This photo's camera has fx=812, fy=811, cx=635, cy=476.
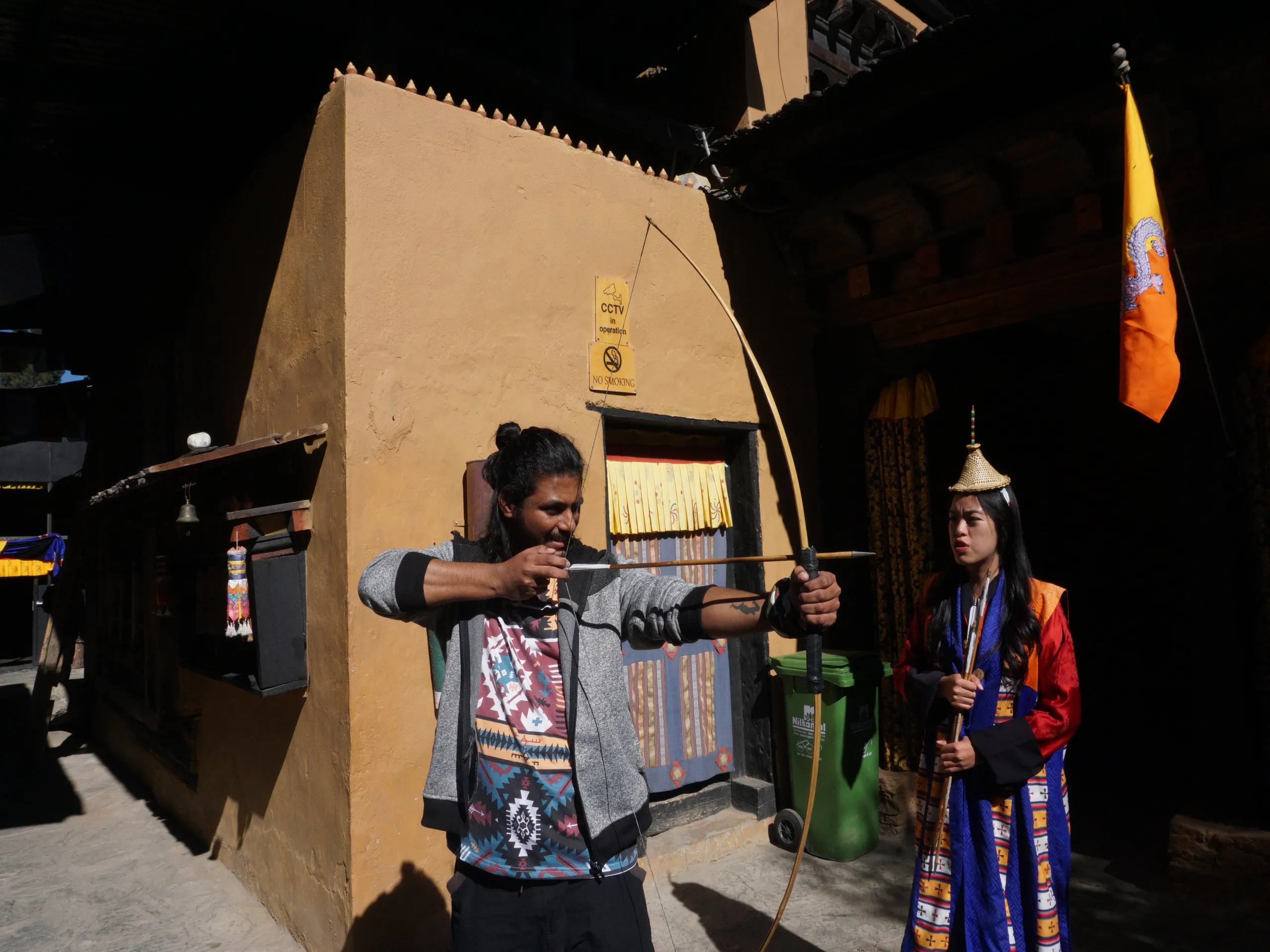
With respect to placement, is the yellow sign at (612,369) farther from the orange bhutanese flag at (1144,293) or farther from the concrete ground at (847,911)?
the concrete ground at (847,911)

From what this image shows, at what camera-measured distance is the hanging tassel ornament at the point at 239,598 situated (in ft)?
12.7

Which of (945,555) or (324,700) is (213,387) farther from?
(945,555)

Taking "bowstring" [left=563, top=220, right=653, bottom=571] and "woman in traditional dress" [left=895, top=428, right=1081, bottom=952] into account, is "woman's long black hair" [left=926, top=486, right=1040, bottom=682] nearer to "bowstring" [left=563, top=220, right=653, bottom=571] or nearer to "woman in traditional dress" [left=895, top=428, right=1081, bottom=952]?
"woman in traditional dress" [left=895, top=428, right=1081, bottom=952]

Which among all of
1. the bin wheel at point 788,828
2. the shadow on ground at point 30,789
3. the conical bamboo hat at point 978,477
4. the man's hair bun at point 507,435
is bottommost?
the shadow on ground at point 30,789

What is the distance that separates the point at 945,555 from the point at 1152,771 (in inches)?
69.2

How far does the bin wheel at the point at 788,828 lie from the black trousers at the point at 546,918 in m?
3.03

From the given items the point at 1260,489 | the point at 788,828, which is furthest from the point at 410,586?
the point at 1260,489

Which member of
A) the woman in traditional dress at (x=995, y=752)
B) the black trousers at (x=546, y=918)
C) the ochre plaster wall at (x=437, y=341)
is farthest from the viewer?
the ochre plaster wall at (x=437, y=341)

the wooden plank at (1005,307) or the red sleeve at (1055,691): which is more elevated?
the wooden plank at (1005,307)

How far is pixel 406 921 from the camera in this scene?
11.5ft

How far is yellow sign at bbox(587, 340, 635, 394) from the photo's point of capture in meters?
4.39

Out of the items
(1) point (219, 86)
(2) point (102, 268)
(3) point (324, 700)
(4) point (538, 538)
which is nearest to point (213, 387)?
(2) point (102, 268)

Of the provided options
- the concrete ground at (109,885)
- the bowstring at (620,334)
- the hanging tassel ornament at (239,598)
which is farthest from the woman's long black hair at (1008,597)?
the concrete ground at (109,885)

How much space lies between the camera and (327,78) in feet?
14.9
